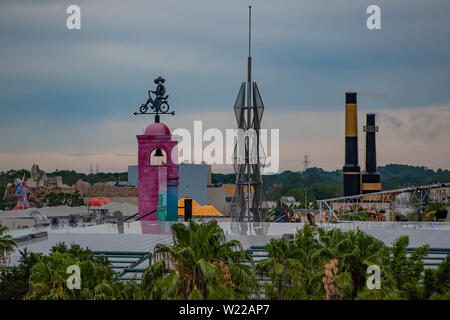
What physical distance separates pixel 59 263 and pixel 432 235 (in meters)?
19.2

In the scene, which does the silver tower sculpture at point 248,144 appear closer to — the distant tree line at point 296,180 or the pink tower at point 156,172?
the pink tower at point 156,172

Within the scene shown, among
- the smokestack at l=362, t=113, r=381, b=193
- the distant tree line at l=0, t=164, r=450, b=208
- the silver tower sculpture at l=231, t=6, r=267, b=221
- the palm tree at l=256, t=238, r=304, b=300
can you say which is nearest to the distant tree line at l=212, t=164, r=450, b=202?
the distant tree line at l=0, t=164, r=450, b=208

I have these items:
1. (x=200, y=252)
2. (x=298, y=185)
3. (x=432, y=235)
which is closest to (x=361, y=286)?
(x=200, y=252)

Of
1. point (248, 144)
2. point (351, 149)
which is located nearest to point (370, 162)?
point (351, 149)

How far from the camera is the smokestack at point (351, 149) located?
7319 cm

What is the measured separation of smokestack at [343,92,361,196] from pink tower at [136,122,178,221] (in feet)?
139

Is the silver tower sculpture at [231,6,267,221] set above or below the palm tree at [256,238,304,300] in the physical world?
above

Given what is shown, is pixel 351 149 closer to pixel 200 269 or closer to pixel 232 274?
pixel 232 274

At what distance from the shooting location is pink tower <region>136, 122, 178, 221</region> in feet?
110

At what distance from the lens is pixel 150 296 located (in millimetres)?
13938

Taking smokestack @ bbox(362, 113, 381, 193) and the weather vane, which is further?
smokestack @ bbox(362, 113, 381, 193)

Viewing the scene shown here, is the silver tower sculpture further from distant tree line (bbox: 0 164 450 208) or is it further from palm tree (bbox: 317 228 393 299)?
distant tree line (bbox: 0 164 450 208)
